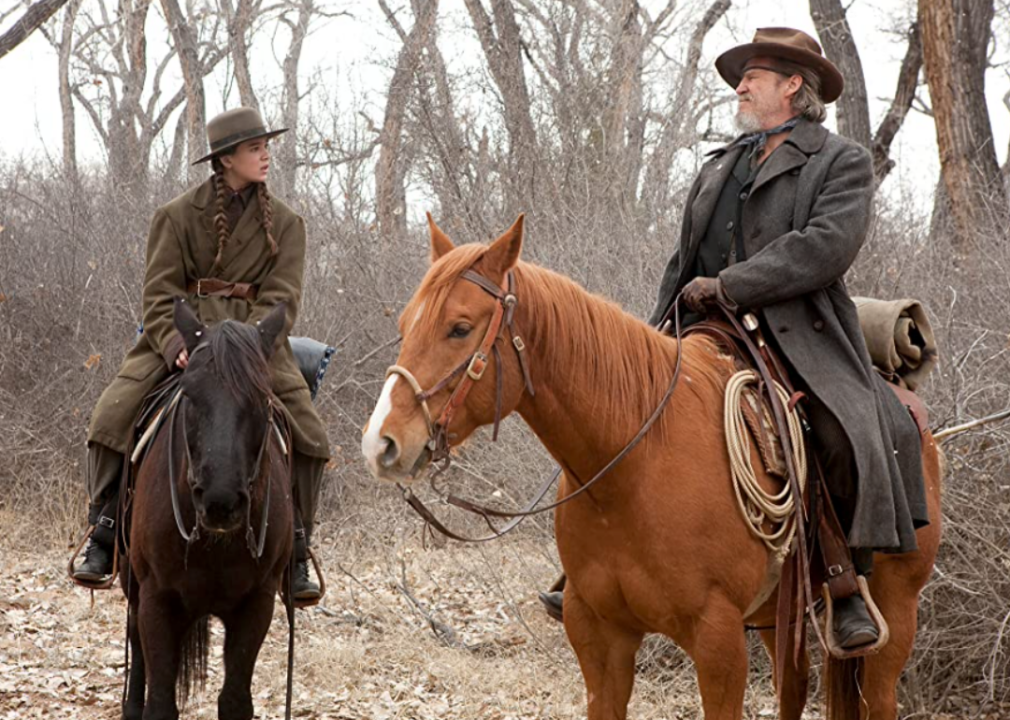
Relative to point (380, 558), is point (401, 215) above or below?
above

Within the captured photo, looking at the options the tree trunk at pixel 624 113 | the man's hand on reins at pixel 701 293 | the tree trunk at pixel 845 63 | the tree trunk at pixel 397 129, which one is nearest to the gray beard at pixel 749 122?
the man's hand on reins at pixel 701 293

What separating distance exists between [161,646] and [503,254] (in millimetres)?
2360

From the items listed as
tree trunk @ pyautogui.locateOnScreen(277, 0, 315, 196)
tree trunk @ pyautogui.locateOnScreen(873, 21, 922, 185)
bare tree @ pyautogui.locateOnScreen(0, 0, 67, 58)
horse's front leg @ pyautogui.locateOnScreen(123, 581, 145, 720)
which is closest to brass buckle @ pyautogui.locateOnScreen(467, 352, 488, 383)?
horse's front leg @ pyautogui.locateOnScreen(123, 581, 145, 720)

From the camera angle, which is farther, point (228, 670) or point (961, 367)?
point (961, 367)

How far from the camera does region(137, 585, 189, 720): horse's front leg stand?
16.5 feet

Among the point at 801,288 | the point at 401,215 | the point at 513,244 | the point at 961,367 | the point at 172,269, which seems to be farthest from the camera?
the point at 401,215

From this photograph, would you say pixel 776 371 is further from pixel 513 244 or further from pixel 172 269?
pixel 172 269

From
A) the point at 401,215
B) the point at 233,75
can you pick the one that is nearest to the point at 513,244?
the point at 401,215

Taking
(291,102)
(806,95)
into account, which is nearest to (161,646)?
(806,95)

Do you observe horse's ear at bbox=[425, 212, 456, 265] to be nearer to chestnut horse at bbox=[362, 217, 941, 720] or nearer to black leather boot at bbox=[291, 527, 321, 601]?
chestnut horse at bbox=[362, 217, 941, 720]

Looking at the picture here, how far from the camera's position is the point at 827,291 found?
4.89 meters

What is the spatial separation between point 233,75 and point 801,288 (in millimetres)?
16513

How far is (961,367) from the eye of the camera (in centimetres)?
684

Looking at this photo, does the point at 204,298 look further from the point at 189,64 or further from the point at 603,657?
the point at 189,64
